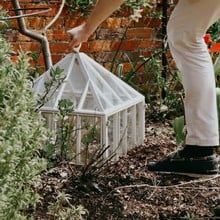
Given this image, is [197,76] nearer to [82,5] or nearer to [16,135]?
[16,135]

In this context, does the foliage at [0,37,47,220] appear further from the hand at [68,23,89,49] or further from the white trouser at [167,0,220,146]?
the white trouser at [167,0,220,146]

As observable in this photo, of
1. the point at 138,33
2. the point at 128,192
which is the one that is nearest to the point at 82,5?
the point at 138,33

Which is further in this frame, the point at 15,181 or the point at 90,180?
the point at 90,180

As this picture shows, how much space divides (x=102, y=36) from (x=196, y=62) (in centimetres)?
212

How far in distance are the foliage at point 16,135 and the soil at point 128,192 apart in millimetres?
626

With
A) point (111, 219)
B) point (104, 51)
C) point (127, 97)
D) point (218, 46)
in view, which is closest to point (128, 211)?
point (111, 219)

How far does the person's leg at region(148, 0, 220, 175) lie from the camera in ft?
10.8

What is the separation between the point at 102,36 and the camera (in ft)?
17.8

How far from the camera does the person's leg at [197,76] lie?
3.30 m

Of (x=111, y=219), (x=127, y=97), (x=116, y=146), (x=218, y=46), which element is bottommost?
(x=111, y=219)

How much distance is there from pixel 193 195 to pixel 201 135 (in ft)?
0.94

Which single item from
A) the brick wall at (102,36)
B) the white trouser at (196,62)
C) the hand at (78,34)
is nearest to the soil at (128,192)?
the white trouser at (196,62)

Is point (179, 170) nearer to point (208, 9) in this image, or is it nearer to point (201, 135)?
point (201, 135)

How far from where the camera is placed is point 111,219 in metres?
3.14
